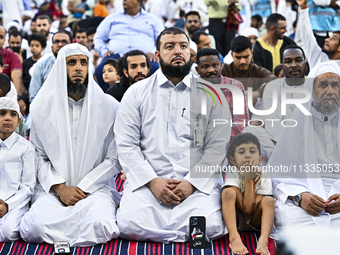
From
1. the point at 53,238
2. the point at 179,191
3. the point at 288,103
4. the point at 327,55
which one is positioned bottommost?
the point at 53,238

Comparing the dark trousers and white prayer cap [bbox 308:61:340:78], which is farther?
the dark trousers

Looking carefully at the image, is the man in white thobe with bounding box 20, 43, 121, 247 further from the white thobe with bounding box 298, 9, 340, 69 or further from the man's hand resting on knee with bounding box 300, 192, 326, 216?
the white thobe with bounding box 298, 9, 340, 69

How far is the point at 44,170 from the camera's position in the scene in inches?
139

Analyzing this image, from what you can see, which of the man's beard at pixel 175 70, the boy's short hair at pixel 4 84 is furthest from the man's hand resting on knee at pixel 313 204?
the boy's short hair at pixel 4 84

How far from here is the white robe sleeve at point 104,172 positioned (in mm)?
3447

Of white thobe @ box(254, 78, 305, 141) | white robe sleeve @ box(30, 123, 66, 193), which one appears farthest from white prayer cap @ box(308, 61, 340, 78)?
white robe sleeve @ box(30, 123, 66, 193)

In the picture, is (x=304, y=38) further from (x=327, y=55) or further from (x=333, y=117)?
(x=333, y=117)

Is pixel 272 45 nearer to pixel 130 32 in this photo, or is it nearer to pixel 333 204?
pixel 130 32

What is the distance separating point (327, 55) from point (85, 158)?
3.12 m

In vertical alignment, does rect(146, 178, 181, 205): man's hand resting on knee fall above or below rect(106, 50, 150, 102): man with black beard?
below

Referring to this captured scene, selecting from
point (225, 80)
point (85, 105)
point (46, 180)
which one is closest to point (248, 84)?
point (225, 80)

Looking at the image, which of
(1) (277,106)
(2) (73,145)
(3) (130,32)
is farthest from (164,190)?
(3) (130,32)

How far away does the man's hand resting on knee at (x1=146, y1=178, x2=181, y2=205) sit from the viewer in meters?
3.21

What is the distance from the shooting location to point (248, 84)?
5.21 meters
